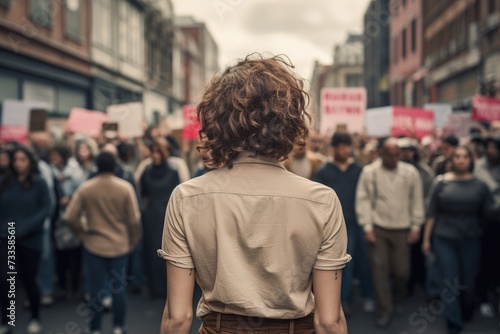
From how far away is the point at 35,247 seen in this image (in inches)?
260

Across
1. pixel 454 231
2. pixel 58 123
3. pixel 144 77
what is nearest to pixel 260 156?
pixel 454 231

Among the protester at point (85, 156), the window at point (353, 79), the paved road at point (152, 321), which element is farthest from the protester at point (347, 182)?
the window at point (353, 79)

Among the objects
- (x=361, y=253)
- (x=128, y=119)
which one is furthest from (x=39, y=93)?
(x=361, y=253)

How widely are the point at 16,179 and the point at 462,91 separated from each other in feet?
70.9

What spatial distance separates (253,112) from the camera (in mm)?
2285

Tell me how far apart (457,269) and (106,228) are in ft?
11.2

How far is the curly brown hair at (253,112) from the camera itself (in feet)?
7.54

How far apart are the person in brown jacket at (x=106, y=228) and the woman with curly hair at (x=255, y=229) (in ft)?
13.9

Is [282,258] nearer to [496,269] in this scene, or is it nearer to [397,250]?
[397,250]

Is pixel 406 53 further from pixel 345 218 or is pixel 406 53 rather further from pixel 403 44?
pixel 345 218

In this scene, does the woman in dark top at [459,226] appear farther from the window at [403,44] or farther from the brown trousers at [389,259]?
the window at [403,44]

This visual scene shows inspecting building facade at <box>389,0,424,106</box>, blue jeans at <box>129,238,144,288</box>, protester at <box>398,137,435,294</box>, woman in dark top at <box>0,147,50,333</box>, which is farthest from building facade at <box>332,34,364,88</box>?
woman in dark top at <box>0,147,50,333</box>

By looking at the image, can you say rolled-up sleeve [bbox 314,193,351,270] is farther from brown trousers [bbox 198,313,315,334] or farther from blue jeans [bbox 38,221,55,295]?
blue jeans [bbox 38,221,55,295]

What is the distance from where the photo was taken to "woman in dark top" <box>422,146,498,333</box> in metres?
6.57
